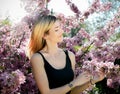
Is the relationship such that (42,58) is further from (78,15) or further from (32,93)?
(78,15)

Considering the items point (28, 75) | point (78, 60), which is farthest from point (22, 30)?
point (78, 60)

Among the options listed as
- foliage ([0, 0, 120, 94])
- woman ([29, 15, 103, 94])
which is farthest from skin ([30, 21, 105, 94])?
foliage ([0, 0, 120, 94])

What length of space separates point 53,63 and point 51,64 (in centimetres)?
3

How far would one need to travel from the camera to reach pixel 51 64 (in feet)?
10.6

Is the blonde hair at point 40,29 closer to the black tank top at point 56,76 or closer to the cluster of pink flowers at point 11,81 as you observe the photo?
the black tank top at point 56,76

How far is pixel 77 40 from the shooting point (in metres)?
5.93

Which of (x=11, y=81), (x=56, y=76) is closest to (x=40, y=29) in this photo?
(x=56, y=76)

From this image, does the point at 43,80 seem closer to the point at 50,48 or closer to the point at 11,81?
the point at 50,48

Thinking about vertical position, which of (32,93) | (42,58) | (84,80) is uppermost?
(42,58)

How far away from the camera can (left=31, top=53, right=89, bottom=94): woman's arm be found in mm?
3031

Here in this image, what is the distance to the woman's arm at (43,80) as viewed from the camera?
303cm

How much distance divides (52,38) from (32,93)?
1.60 meters

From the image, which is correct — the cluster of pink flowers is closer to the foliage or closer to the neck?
the foliage

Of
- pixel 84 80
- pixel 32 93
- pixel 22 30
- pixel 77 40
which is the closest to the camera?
pixel 84 80
